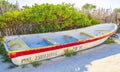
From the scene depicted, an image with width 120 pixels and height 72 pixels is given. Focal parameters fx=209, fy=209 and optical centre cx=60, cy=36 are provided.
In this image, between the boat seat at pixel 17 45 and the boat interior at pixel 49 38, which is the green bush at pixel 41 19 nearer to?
the boat interior at pixel 49 38

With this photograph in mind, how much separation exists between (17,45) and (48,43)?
1.03 metres

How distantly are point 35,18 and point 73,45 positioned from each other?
2397mm

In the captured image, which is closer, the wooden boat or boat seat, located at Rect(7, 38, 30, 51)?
the wooden boat

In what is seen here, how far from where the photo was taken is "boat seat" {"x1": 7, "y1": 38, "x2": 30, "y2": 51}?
19.0 ft

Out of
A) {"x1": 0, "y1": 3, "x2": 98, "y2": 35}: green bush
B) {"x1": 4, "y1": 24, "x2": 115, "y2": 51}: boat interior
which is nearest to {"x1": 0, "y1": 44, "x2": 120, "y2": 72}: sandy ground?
{"x1": 4, "y1": 24, "x2": 115, "y2": 51}: boat interior

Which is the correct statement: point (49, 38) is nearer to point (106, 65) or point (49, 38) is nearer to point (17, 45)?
point (17, 45)

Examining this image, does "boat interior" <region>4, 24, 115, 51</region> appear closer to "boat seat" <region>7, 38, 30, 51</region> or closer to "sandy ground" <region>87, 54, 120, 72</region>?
"boat seat" <region>7, 38, 30, 51</region>

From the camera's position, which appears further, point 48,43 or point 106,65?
point 48,43

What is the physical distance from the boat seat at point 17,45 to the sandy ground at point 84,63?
58cm

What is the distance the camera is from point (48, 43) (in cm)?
660

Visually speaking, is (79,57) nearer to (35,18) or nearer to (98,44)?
(98,44)

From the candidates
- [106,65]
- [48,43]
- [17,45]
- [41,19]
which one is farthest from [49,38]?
[106,65]

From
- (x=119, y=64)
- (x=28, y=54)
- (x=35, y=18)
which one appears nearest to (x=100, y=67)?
(x=119, y=64)

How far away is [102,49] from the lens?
7.34 meters
